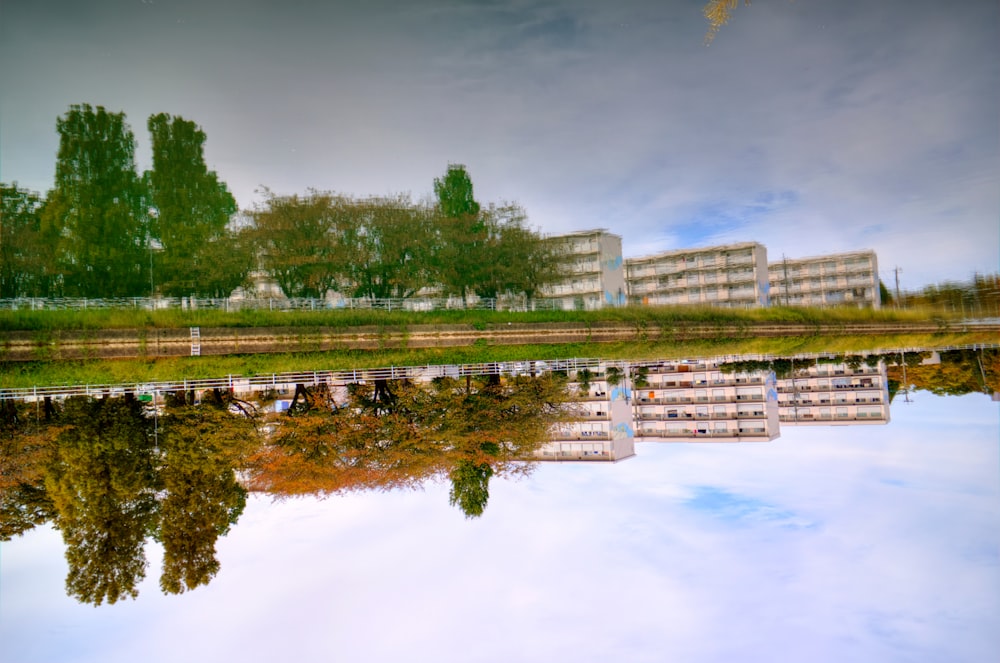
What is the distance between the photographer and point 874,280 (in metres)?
72.6

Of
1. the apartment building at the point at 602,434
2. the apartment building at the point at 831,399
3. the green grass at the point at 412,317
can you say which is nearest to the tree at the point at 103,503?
the green grass at the point at 412,317

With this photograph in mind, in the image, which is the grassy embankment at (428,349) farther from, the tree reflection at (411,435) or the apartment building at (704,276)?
the apartment building at (704,276)

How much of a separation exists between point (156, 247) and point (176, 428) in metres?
13.9

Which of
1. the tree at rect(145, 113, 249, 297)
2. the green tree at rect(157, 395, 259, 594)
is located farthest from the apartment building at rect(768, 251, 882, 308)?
the green tree at rect(157, 395, 259, 594)

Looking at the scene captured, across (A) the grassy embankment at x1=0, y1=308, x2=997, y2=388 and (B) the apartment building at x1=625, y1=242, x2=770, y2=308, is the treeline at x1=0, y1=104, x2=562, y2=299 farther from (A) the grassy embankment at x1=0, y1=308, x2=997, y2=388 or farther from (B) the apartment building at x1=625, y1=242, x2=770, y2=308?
(B) the apartment building at x1=625, y1=242, x2=770, y2=308

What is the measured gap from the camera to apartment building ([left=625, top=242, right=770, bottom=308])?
221ft

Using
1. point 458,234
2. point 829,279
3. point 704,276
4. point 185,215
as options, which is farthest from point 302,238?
point 829,279

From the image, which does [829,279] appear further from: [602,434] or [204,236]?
[204,236]

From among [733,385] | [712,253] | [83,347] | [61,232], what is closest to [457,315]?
[83,347]

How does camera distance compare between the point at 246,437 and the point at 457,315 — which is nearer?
the point at 246,437

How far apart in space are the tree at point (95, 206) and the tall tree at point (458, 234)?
1787 cm

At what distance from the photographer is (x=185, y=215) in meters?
31.9

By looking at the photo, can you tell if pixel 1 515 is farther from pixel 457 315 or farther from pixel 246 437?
pixel 457 315

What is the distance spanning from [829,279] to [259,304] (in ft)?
236
